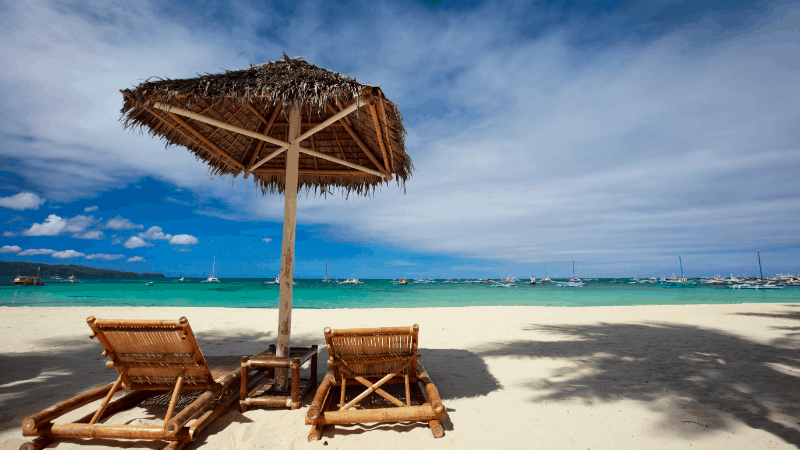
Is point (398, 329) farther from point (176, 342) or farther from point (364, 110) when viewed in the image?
point (364, 110)

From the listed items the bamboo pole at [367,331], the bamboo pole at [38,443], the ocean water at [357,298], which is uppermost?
the bamboo pole at [367,331]

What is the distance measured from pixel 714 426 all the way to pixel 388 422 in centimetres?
243

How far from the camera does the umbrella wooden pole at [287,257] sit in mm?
2972

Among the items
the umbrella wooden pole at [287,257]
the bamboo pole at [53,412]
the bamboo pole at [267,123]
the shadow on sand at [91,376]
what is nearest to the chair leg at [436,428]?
the shadow on sand at [91,376]

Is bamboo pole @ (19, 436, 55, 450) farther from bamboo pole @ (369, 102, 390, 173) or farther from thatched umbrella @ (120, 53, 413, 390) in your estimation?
bamboo pole @ (369, 102, 390, 173)

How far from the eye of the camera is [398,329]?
2594 mm

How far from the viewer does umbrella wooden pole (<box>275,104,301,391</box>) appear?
2.97 meters

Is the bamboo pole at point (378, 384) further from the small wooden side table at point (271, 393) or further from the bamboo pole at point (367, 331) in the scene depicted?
the small wooden side table at point (271, 393)

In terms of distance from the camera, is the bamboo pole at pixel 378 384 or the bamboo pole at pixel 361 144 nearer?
the bamboo pole at pixel 378 384

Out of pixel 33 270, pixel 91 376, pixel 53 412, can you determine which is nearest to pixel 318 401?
pixel 53 412

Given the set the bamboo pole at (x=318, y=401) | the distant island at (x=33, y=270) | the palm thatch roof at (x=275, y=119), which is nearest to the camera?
the bamboo pole at (x=318, y=401)

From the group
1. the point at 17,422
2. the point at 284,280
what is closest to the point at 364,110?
the point at 284,280

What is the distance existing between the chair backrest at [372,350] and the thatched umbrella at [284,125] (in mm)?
612

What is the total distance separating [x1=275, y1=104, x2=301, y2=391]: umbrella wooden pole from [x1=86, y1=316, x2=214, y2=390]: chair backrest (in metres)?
0.66
